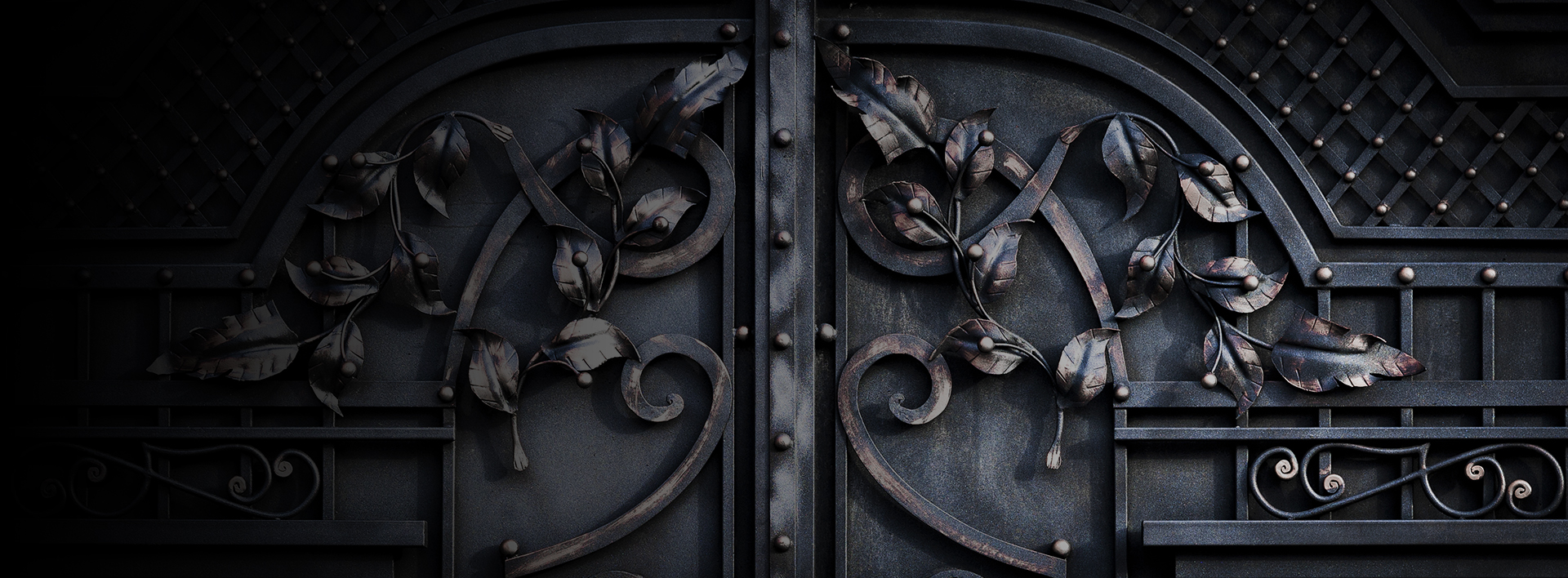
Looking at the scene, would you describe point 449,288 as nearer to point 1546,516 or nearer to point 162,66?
point 162,66

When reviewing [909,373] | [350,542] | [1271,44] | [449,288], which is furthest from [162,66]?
[1271,44]

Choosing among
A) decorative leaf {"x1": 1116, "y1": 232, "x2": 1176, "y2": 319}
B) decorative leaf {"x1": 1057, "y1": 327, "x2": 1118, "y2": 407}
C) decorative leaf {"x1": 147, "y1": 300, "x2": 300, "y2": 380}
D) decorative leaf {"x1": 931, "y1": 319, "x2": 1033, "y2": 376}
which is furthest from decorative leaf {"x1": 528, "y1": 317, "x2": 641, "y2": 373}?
decorative leaf {"x1": 1116, "y1": 232, "x2": 1176, "y2": 319}

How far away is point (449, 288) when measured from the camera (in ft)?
5.20

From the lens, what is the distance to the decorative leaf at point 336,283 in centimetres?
154

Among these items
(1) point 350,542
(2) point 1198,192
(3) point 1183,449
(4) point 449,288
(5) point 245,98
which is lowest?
(1) point 350,542

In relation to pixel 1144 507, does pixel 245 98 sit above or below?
above

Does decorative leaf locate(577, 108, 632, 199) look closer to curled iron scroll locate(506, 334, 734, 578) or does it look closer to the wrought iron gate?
the wrought iron gate

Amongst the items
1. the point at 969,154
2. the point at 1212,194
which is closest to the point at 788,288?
the point at 969,154

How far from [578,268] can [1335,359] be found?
3.47 feet

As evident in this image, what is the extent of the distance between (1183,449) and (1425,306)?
0.40 m

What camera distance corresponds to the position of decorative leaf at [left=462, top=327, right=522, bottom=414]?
1532 mm

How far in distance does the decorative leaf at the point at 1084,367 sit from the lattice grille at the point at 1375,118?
392 mm

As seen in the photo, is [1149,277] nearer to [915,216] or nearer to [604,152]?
[915,216]

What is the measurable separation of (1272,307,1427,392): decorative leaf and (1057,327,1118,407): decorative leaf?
24 centimetres
